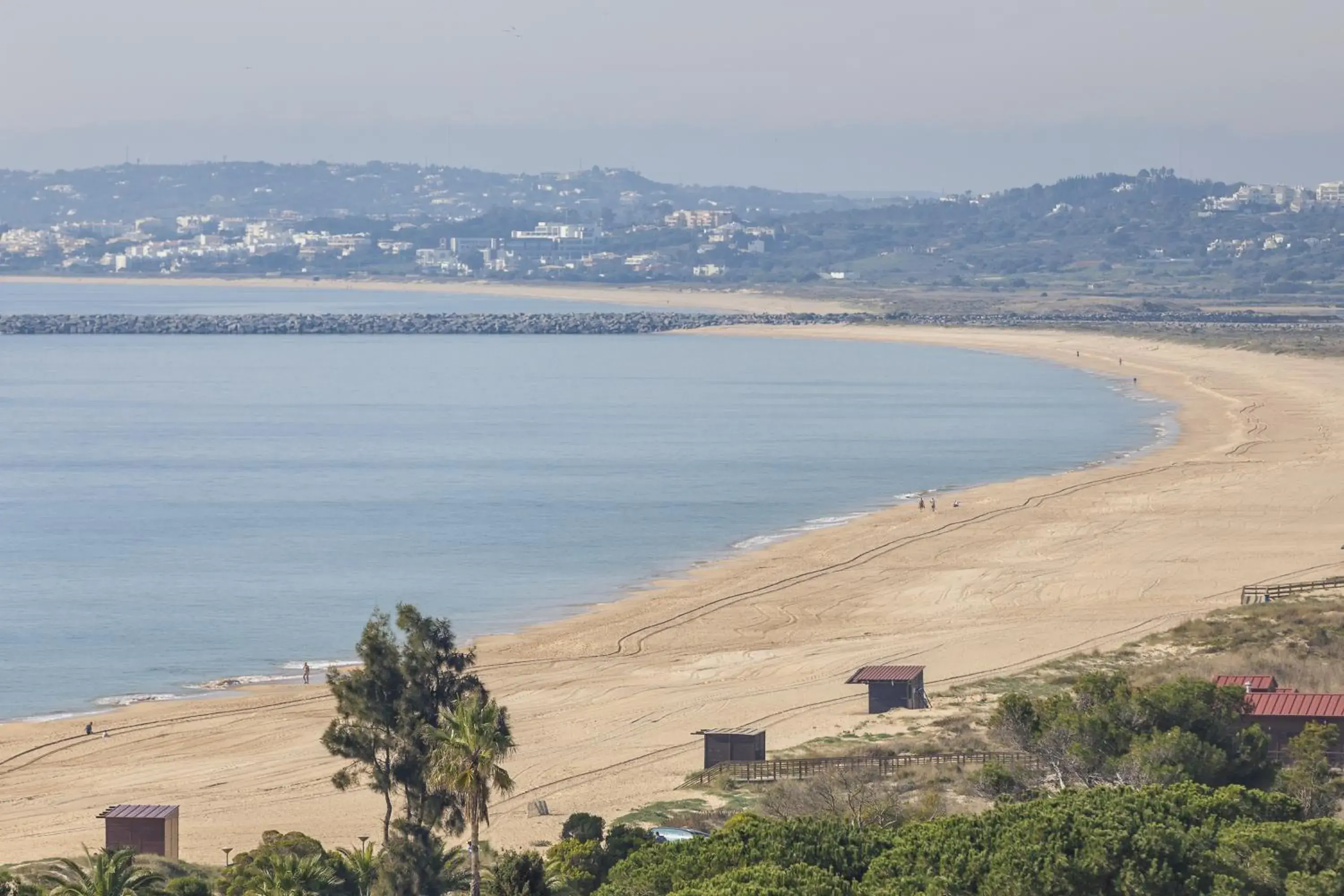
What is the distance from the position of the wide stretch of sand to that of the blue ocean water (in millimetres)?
2826

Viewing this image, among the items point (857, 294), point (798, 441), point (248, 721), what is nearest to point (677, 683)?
point (248, 721)

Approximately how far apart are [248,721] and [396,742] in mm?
9439

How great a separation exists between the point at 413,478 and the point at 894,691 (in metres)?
33.2

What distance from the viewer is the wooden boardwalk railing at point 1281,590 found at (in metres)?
30.4

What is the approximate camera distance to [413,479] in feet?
181

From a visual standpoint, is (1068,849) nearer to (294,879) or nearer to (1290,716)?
(294,879)

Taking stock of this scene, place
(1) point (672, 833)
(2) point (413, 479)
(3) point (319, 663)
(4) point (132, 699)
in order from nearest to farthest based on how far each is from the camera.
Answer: (1) point (672, 833) → (4) point (132, 699) → (3) point (319, 663) → (2) point (413, 479)

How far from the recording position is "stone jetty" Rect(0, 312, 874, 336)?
13750cm

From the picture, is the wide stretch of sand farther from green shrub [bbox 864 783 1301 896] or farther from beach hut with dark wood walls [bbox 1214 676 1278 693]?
green shrub [bbox 864 783 1301 896]

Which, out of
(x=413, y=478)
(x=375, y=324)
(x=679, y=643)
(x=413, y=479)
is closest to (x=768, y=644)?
(x=679, y=643)

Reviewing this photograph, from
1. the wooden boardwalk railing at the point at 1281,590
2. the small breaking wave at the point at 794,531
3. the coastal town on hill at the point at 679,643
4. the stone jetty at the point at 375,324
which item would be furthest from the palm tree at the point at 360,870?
the stone jetty at the point at 375,324

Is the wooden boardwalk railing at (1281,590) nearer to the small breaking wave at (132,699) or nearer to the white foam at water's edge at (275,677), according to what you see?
the white foam at water's edge at (275,677)

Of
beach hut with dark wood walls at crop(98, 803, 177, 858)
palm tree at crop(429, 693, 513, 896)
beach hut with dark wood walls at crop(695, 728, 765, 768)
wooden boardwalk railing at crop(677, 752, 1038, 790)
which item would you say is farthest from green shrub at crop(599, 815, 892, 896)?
beach hut with dark wood walls at crop(695, 728, 765, 768)

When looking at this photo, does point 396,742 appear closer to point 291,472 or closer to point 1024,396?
point 291,472
